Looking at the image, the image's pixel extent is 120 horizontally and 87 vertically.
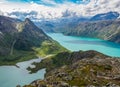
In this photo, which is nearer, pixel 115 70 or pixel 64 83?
pixel 64 83

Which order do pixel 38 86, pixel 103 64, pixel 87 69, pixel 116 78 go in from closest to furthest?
pixel 38 86
pixel 116 78
pixel 87 69
pixel 103 64

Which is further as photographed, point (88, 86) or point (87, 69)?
point (87, 69)

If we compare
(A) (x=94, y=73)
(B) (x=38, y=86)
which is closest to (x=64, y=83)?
(B) (x=38, y=86)

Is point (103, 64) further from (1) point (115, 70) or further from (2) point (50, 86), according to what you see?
(2) point (50, 86)

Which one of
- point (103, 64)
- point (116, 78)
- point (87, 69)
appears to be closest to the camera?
point (116, 78)

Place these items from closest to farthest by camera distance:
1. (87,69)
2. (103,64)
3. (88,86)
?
1. (88,86)
2. (87,69)
3. (103,64)

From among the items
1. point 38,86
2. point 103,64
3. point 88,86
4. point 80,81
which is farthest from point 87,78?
point 103,64

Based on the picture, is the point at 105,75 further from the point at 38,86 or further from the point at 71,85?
the point at 38,86

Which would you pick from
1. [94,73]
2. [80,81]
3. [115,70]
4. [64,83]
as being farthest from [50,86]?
[115,70]

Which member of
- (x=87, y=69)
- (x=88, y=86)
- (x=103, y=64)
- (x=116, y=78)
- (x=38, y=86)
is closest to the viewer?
(x=88, y=86)
